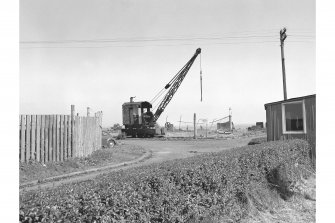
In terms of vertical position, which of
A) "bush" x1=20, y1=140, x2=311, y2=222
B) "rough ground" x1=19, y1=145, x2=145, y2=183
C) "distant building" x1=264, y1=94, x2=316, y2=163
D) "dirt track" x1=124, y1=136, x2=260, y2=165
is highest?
"distant building" x1=264, y1=94, x2=316, y2=163

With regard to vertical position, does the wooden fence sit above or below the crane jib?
below

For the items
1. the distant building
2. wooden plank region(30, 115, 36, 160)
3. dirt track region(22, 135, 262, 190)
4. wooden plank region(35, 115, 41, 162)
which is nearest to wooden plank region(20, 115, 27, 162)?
wooden plank region(30, 115, 36, 160)

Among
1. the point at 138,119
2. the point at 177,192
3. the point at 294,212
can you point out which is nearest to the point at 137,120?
the point at 138,119

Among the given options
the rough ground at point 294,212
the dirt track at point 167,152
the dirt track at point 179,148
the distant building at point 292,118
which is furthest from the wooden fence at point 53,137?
the distant building at point 292,118

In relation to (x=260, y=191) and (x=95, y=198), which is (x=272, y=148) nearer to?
(x=260, y=191)

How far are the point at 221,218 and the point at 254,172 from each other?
176cm

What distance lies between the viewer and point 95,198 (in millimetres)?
2699

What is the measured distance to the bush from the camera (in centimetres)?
253

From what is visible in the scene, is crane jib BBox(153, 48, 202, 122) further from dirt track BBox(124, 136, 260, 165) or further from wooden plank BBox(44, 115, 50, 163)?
wooden plank BBox(44, 115, 50, 163)

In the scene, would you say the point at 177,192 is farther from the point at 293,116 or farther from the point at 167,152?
the point at 293,116

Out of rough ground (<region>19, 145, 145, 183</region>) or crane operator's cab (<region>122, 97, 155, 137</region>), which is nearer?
rough ground (<region>19, 145, 145, 183</region>)

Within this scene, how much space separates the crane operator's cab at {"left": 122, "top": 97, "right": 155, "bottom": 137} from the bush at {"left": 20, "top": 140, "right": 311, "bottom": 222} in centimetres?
2345

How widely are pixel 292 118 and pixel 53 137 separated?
42.3ft

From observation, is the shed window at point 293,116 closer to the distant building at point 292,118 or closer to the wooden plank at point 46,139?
the distant building at point 292,118
